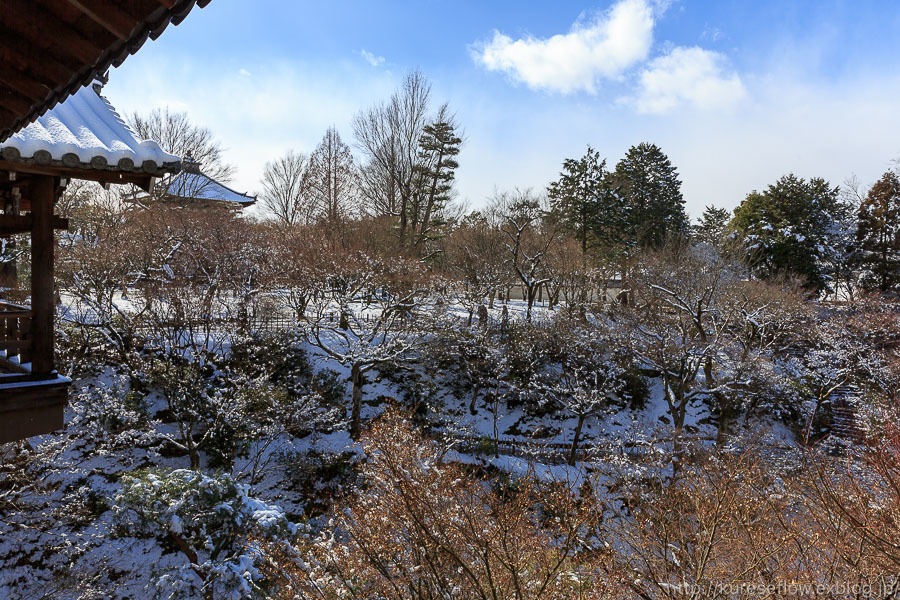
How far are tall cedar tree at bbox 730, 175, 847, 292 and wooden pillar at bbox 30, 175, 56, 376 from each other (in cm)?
2778

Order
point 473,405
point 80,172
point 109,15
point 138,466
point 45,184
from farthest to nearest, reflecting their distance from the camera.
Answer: point 473,405 → point 138,466 → point 45,184 → point 80,172 → point 109,15

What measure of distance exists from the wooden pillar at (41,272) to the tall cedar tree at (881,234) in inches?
1277

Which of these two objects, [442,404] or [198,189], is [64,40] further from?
[198,189]

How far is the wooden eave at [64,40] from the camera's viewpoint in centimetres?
150

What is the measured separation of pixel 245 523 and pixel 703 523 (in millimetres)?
7258

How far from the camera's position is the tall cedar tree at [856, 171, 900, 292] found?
78.7 feet

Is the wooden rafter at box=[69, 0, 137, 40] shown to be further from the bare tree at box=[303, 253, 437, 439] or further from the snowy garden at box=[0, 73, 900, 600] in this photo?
the bare tree at box=[303, 253, 437, 439]

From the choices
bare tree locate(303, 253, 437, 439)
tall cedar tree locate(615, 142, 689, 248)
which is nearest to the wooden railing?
bare tree locate(303, 253, 437, 439)

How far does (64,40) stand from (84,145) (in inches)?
95.3

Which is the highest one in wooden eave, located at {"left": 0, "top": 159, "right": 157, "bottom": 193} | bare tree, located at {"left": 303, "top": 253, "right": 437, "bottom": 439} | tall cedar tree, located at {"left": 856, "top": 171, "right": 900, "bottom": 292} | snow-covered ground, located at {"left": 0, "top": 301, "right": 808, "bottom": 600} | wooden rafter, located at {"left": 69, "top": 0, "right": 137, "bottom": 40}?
tall cedar tree, located at {"left": 856, "top": 171, "right": 900, "bottom": 292}

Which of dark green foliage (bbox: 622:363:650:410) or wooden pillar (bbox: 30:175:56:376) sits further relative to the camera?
dark green foliage (bbox: 622:363:650:410)

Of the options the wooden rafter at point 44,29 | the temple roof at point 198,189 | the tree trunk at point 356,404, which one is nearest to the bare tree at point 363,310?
the tree trunk at point 356,404

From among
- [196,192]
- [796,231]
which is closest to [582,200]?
[796,231]

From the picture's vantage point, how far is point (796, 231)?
25266mm
